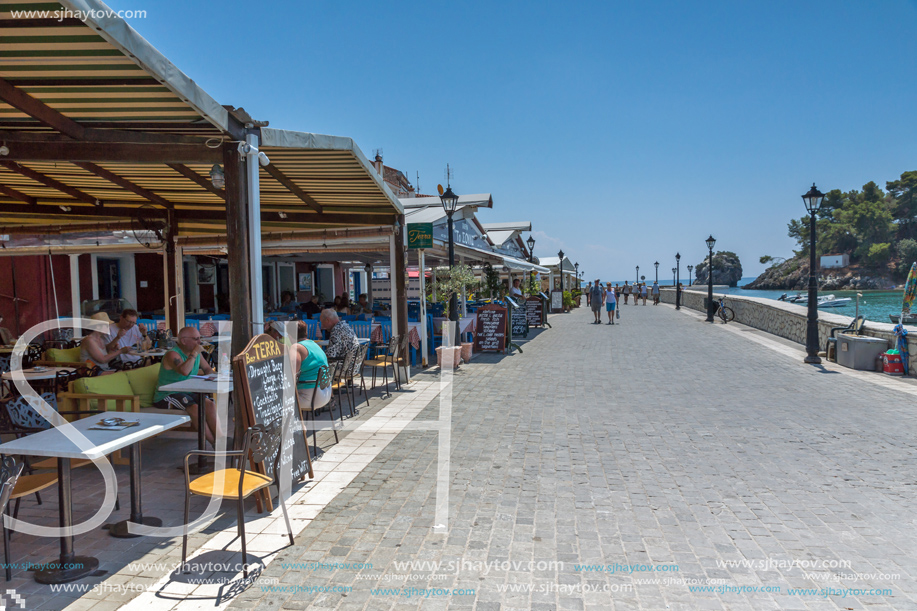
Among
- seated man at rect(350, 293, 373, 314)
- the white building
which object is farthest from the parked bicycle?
the white building

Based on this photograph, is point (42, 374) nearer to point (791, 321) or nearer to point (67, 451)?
point (67, 451)

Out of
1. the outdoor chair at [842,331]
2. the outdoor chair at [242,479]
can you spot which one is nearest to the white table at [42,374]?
the outdoor chair at [242,479]

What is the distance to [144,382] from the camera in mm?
5492

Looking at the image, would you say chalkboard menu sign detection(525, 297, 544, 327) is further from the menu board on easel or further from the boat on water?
the boat on water

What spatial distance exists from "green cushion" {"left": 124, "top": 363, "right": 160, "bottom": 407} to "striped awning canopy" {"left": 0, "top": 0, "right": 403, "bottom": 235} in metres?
2.00

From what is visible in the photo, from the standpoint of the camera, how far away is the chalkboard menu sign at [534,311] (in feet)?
65.5

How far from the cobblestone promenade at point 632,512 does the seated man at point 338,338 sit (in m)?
1.28

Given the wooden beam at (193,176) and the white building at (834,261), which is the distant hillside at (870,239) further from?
the wooden beam at (193,176)

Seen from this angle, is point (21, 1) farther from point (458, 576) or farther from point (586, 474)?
point (586, 474)

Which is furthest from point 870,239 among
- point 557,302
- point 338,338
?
point 338,338

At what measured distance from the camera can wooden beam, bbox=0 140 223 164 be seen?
469 cm

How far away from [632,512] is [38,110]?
17.8 feet

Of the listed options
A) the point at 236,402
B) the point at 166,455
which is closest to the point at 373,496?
the point at 236,402

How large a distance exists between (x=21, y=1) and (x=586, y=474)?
195 inches
